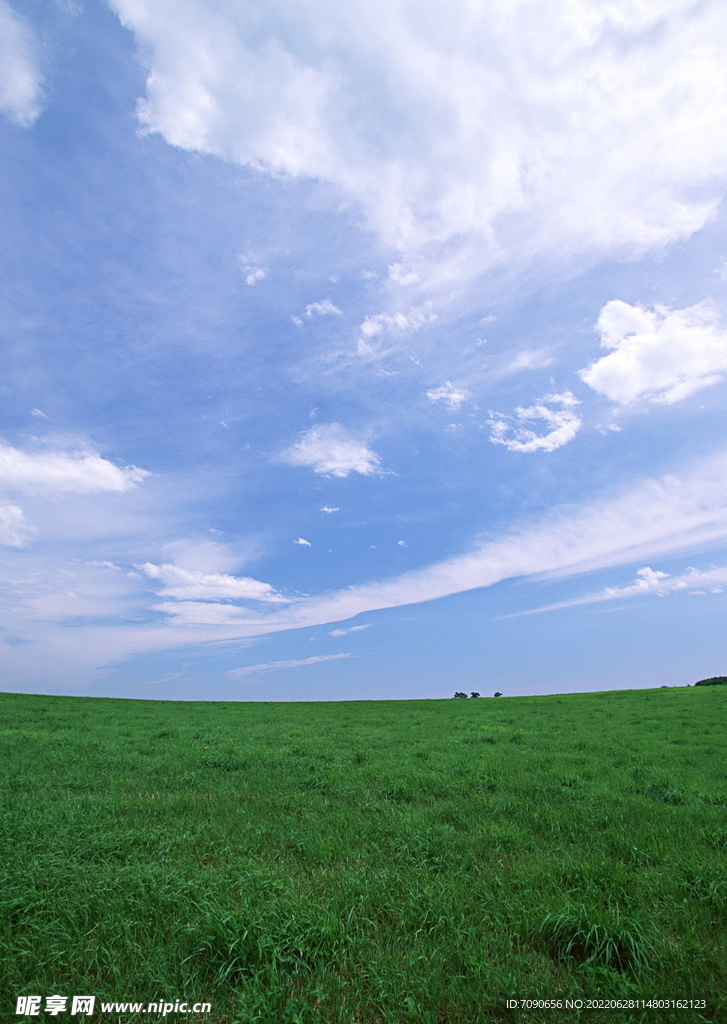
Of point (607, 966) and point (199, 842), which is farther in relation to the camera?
point (199, 842)

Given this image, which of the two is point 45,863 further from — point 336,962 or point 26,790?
point 26,790

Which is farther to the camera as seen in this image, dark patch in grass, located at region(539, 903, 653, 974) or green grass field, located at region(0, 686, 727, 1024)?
dark patch in grass, located at region(539, 903, 653, 974)

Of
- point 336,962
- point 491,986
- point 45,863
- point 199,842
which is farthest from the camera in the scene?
point 199,842

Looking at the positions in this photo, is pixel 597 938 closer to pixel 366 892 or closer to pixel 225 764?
pixel 366 892

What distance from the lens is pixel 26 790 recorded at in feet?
32.2

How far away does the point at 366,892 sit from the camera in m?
5.61

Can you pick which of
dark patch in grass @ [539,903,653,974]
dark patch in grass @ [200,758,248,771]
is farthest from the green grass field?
dark patch in grass @ [200,758,248,771]

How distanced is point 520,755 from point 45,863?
12.4 metres

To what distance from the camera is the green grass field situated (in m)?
4.18

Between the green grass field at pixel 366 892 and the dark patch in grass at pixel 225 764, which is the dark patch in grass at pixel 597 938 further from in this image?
the dark patch in grass at pixel 225 764

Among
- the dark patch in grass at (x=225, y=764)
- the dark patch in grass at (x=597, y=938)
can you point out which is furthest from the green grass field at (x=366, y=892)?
the dark patch in grass at (x=225, y=764)

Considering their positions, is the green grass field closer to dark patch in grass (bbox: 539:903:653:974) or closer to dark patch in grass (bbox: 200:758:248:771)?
dark patch in grass (bbox: 539:903:653:974)

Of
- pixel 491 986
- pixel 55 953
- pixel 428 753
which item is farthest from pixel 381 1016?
pixel 428 753

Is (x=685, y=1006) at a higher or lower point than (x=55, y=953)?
lower
